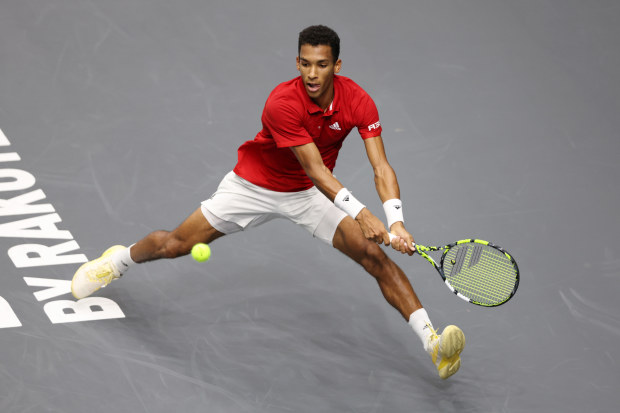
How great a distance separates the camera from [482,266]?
516cm

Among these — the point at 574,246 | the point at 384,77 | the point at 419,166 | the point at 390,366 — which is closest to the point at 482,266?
the point at 390,366

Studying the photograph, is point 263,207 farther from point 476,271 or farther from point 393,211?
point 476,271

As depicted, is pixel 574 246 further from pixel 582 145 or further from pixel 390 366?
pixel 390 366

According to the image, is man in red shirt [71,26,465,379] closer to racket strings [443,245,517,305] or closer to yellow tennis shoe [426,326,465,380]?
yellow tennis shoe [426,326,465,380]

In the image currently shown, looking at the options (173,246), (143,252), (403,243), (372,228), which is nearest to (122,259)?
(143,252)

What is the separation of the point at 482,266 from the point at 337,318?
120 cm

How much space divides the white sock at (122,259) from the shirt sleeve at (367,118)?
66.8 inches

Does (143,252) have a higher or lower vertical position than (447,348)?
higher

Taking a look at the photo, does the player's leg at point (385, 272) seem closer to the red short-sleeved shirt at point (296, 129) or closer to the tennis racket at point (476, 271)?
the tennis racket at point (476, 271)

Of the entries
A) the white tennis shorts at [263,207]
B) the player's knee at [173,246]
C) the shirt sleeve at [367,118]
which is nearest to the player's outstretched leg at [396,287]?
the white tennis shorts at [263,207]

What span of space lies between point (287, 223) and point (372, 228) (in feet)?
6.41

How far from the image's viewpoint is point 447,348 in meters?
4.89

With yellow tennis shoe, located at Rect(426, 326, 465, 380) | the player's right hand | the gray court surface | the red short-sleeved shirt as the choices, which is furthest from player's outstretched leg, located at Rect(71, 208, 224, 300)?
yellow tennis shoe, located at Rect(426, 326, 465, 380)

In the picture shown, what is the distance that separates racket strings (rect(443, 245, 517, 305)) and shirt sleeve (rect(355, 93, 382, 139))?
0.85 m
